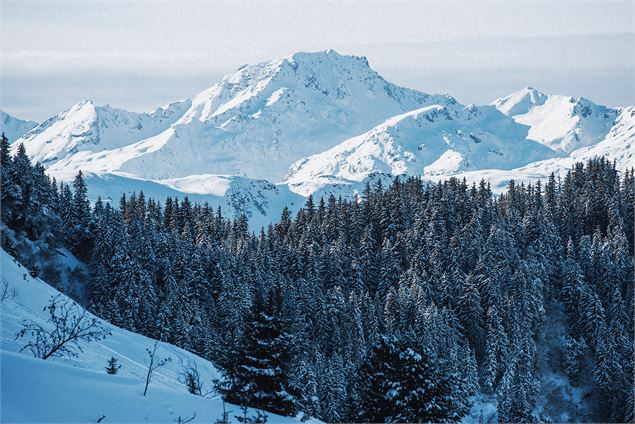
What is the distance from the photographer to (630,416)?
272ft

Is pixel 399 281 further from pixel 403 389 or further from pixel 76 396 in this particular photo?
pixel 76 396

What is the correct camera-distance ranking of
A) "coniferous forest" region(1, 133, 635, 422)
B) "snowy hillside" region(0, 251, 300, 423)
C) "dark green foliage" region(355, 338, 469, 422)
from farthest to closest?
1. "coniferous forest" region(1, 133, 635, 422)
2. "dark green foliage" region(355, 338, 469, 422)
3. "snowy hillside" region(0, 251, 300, 423)

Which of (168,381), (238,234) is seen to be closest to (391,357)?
(168,381)

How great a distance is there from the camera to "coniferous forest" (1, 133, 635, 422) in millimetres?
78562

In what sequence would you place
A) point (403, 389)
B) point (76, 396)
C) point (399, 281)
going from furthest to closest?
point (399, 281)
point (403, 389)
point (76, 396)

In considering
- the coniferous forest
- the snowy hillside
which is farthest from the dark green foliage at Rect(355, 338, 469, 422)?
the coniferous forest

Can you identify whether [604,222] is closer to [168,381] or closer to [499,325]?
[499,325]

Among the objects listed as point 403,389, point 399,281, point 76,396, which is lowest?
point 399,281

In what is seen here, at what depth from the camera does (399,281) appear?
100125 mm

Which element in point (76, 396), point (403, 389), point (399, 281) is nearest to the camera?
point (76, 396)

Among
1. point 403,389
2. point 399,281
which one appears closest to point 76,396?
point 403,389

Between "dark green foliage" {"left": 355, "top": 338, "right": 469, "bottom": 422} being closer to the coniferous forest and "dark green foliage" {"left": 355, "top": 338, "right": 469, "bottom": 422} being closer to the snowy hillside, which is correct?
the snowy hillside

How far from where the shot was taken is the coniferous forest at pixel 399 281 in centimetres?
7856

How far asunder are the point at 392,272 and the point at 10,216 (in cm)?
5467
